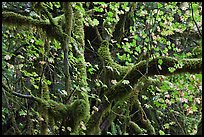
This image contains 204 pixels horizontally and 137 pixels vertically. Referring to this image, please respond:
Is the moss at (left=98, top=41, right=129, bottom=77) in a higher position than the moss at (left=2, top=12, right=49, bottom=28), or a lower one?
lower

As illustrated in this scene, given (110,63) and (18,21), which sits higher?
(18,21)

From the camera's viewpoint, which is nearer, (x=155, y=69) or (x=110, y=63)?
(x=155, y=69)

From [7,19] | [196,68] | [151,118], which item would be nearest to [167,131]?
[151,118]

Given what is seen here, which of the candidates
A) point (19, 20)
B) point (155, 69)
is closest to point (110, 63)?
point (155, 69)

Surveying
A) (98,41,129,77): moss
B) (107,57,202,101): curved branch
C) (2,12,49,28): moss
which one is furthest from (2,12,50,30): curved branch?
(107,57,202,101): curved branch

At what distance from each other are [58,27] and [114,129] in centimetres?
213

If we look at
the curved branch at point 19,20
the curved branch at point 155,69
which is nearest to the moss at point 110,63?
the curved branch at point 155,69

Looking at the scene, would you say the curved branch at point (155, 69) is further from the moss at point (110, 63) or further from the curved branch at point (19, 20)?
the curved branch at point (19, 20)

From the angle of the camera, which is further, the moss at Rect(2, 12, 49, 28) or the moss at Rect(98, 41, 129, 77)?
the moss at Rect(98, 41, 129, 77)

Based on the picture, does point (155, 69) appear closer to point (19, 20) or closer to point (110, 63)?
point (110, 63)

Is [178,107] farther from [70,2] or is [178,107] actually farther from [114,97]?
[70,2]

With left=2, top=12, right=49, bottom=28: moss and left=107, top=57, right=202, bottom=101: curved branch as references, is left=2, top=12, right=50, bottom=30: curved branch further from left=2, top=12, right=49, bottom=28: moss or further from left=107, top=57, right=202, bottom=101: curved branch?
left=107, top=57, right=202, bottom=101: curved branch

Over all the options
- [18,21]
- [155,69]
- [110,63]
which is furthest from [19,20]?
[155,69]

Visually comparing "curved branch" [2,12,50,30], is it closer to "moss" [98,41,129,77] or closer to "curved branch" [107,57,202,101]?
"moss" [98,41,129,77]
